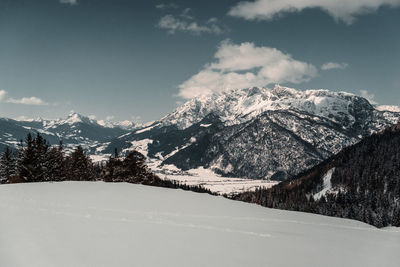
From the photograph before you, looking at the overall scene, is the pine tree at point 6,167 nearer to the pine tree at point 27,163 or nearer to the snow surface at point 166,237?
the pine tree at point 27,163

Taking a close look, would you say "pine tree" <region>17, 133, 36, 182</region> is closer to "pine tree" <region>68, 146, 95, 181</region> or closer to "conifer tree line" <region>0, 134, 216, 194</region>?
"conifer tree line" <region>0, 134, 216, 194</region>

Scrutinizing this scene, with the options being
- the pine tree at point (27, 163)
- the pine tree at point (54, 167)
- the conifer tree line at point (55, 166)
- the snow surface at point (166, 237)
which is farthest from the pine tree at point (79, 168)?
the snow surface at point (166, 237)

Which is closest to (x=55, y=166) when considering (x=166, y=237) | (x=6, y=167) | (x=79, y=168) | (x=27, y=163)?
(x=27, y=163)

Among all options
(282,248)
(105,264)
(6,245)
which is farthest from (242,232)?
(6,245)

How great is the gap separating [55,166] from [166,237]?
60.9 metres

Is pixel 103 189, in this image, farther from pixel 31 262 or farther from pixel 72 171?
pixel 72 171

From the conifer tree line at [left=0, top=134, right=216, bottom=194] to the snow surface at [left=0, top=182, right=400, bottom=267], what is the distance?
137 ft

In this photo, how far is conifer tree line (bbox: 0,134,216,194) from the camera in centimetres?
5694

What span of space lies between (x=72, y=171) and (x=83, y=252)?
72925mm

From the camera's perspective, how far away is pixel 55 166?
209ft

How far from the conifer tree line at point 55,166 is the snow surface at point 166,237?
41739mm

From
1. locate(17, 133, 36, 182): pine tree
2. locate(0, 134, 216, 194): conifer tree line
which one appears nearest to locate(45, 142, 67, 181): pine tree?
locate(0, 134, 216, 194): conifer tree line

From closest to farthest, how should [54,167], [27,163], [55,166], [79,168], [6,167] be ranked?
[27,163] < [54,167] < [55,166] < [6,167] < [79,168]

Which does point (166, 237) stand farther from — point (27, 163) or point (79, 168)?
point (79, 168)
